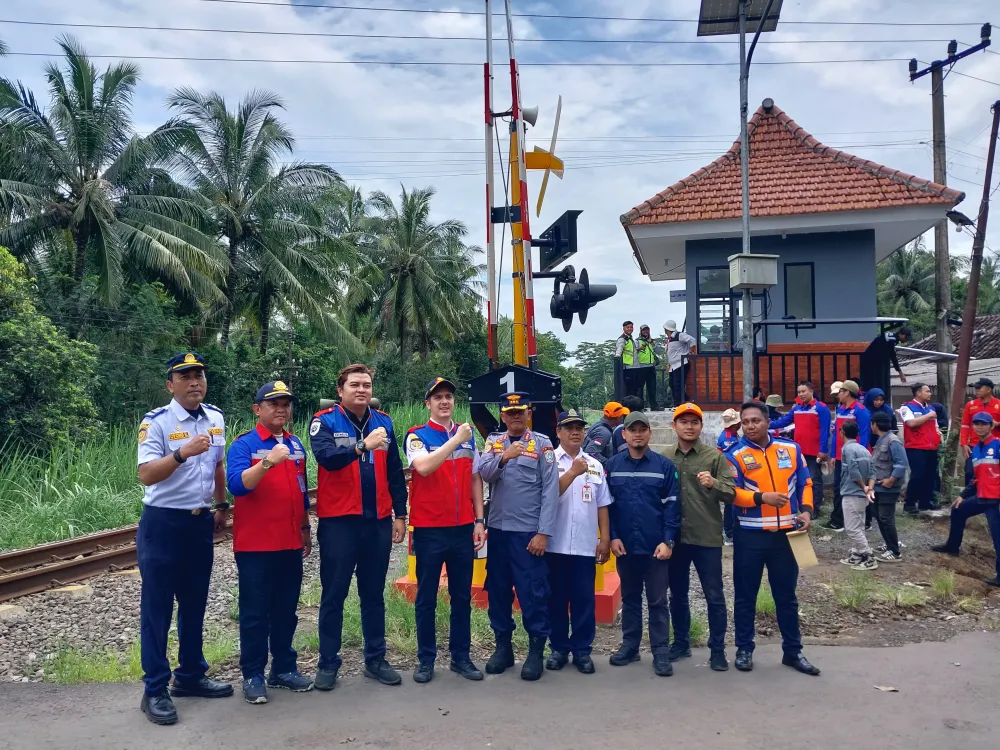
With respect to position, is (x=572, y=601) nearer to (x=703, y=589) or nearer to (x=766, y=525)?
(x=703, y=589)

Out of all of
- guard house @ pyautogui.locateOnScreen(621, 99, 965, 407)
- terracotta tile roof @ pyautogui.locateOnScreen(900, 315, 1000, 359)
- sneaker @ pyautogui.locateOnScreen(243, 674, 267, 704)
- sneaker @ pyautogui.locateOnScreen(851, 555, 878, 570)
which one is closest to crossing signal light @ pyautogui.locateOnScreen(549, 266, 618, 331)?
sneaker @ pyautogui.locateOnScreen(851, 555, 878, 570)

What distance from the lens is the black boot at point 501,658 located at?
5391 millimetres

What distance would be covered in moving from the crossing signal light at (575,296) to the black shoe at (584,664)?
356 centimetres

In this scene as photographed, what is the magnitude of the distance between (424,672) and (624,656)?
1386 mm

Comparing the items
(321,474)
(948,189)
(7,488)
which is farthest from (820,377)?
(7,488)

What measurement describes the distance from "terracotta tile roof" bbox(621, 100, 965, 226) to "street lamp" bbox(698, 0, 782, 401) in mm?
3411

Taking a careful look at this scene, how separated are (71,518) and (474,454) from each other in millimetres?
7753

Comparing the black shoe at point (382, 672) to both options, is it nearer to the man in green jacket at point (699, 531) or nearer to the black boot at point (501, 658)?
the black boot at point (501, 658)

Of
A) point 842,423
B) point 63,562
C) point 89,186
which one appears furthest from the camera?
point 89,186

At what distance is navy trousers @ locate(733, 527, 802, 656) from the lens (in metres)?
5.55

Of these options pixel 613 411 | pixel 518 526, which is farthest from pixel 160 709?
pixel 613 411

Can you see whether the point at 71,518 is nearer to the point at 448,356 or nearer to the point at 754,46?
the point at 754,46

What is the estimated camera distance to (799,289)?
16578mm

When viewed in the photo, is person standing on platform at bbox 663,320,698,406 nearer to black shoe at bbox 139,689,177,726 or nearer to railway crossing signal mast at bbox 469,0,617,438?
railway crossing signal mast at bbox 469,0,617,438
